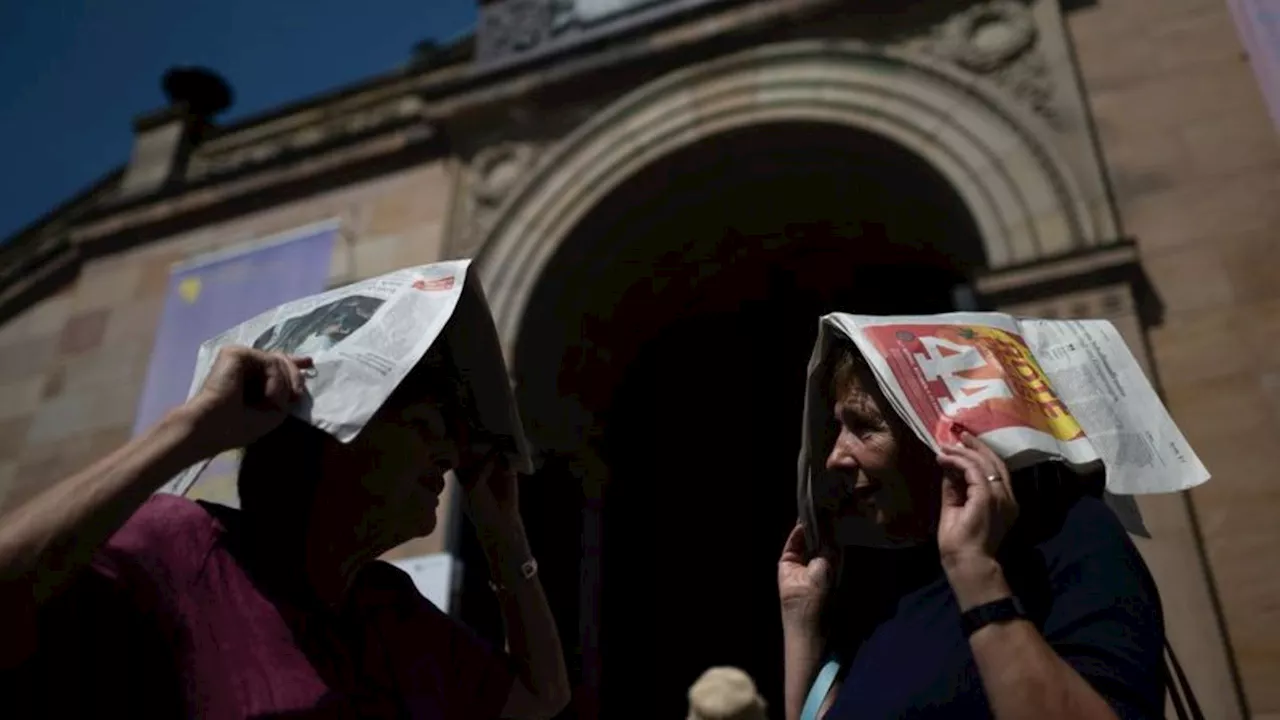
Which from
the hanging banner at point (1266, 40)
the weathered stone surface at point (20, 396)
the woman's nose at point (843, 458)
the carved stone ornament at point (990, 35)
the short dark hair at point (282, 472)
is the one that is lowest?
the woman's nose at point (843, 458)

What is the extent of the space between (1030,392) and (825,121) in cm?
459

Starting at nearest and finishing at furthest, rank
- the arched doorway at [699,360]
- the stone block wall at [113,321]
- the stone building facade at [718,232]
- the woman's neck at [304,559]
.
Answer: the woman's neck at [304,559], the stone building facade at [718,232], the arched doorway at [699,360], the stone block wall at [113,321]

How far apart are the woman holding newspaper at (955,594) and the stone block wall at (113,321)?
5.18m

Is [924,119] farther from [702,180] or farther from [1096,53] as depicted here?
[702,180]

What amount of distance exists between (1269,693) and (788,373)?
485 cm

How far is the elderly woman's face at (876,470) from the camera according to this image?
1.93m

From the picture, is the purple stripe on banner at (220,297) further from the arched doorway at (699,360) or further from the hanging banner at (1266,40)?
the hanging banner at (1266,40)

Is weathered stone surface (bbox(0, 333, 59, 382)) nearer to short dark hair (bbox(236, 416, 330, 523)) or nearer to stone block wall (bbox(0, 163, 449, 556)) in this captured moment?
stone block wall (bbox(0, 163, 449, 556))

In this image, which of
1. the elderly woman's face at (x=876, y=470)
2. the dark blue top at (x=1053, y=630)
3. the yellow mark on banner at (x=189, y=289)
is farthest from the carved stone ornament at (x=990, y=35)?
the yellow mark on banner at (x=189, y=289)

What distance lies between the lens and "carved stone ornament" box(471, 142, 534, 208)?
6.91 metres

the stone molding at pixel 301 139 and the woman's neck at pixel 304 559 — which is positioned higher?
the stone molding at pixel 301 139

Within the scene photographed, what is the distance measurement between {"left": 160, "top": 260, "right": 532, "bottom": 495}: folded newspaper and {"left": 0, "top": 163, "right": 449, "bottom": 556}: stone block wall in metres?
4.90

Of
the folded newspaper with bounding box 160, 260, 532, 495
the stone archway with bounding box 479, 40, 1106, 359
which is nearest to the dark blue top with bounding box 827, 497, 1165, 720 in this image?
the folded newspaper with bounding box 160, 260, 532, 495

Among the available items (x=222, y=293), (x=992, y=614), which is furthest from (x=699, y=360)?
(x=992, y=614)
